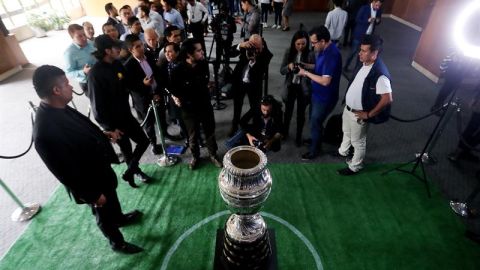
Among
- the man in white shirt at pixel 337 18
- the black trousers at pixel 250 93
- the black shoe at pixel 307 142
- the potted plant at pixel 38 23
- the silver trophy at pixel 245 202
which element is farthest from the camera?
the potted plant at pixel 38 23

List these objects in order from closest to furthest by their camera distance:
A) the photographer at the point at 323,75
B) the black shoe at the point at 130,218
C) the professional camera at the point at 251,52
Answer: the black shoe at the point at 130,218 < the photographer at the point at 323,75 < the professional camera at the point at 251,52

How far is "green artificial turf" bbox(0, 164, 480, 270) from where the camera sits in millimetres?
2918

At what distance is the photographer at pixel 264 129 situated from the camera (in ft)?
12.2

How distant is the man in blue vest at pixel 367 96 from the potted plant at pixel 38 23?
12855 mm

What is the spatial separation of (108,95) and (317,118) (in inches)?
105

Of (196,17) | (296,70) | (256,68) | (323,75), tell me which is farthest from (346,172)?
(196,17)

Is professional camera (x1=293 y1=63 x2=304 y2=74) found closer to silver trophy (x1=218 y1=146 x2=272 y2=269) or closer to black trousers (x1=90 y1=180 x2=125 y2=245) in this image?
silver trophy (x1=218 y1=146 x2=272 y2=269)

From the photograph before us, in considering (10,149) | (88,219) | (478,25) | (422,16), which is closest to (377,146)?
(478,25)

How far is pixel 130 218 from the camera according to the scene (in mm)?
3348

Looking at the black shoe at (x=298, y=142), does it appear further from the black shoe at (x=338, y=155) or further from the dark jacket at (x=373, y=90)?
the dark jacket at (x=373, y=90)

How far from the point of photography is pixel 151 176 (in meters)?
4.06

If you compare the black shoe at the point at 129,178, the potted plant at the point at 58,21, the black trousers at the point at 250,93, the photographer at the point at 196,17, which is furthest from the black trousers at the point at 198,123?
the potted plant at the point at 58,21

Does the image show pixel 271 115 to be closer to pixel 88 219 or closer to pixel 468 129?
pixel 88 219

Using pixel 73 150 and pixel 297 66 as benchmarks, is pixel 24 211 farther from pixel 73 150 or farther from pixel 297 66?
pixel 297 66
